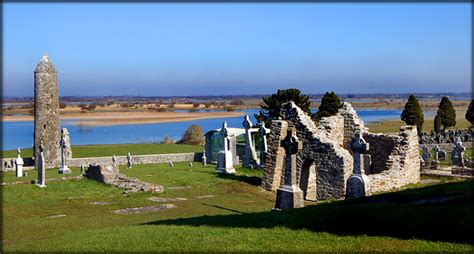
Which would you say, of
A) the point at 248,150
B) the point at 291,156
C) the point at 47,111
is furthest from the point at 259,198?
the point at 47,111

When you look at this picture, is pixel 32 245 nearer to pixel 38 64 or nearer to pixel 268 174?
pixel 268 174

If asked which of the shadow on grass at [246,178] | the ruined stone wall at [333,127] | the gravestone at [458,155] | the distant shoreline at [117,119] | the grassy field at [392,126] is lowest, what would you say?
the distant shoreline at [117,119]

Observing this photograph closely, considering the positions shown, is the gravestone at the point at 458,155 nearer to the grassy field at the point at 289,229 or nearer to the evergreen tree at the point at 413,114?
the grassy field at the point at 289,229

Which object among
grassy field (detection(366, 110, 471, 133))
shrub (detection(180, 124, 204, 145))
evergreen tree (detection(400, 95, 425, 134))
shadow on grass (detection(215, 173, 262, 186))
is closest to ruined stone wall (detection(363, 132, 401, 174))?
shadow on grass (detection(215, 173, 262, 186))

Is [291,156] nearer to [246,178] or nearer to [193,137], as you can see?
[246,178]

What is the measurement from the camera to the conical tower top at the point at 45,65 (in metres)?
37.3

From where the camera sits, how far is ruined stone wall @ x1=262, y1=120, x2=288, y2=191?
22.6 m

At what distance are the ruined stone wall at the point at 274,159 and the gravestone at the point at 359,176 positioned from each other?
19.5 ft

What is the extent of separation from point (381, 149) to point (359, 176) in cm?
846

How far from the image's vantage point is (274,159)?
22.9 m

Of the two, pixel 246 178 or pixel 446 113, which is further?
pixel 446 113

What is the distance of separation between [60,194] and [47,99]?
19143 mm

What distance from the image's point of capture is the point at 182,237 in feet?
33.2

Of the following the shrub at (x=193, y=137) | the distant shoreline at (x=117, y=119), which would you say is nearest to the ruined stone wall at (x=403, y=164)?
the shrub at (x=193, y=137)
